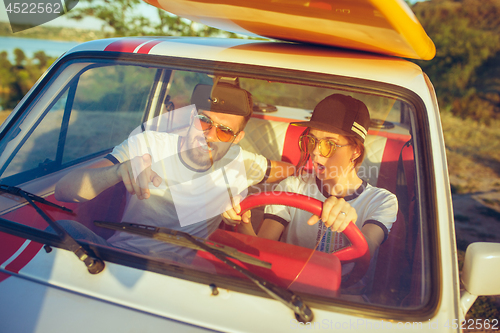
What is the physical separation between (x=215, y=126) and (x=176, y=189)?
39 centimetres

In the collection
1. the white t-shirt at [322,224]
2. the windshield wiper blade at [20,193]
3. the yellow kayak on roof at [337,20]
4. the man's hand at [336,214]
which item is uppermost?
the yellow kayak on roof at [337,20]

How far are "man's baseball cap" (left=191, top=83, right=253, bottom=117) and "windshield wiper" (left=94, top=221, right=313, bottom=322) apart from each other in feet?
2.49

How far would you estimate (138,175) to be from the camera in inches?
60.2

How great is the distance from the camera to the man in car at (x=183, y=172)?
1.51 m

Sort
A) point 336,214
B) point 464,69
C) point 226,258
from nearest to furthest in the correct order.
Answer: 1. point 226,258
2. point 336,214
3. point 464,69

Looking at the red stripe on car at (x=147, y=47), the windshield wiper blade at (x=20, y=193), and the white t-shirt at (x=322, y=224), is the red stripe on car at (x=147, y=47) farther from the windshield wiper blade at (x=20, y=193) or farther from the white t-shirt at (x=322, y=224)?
the white t-shirt at (x=322, y=224)

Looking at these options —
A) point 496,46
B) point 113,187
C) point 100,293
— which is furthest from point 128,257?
point 496,46

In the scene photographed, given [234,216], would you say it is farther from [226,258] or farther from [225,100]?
[225,100]

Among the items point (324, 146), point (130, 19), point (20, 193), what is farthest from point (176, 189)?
point (130, 19)

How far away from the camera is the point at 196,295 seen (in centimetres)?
106

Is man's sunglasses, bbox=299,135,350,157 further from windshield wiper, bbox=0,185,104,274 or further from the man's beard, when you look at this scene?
windshield wiper, bbox=0,185,104,274

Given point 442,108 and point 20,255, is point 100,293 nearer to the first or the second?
point 20,255

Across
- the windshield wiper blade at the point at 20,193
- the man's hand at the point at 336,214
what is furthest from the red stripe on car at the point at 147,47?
the man's hand at the point at 336,214

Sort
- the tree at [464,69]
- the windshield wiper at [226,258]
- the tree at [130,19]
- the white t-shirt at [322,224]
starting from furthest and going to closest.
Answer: the tree at [464,69] < the tree at [130,19] < the white t-shirt at [322,224] < the windshield wiper at [226,258]
